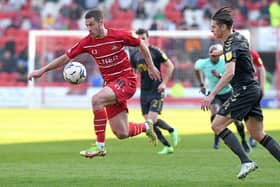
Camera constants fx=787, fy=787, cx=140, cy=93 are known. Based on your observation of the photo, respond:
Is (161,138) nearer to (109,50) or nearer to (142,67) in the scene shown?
(142,67)

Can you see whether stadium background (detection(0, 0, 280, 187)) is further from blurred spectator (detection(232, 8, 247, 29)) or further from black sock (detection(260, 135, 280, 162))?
black sock (detection(260, 135, 280, 162))

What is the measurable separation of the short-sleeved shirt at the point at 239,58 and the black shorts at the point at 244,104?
9 centimetres

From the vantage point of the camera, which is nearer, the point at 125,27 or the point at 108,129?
the point at 108,129

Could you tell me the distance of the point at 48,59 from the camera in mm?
33500

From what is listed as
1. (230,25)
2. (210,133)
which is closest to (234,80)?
(230,25)

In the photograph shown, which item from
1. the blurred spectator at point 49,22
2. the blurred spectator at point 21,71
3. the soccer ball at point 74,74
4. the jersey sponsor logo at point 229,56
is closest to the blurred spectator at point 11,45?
the blurred spectator at point 21,71

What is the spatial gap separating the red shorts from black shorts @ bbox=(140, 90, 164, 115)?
3.33 m

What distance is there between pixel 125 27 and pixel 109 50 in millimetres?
24454

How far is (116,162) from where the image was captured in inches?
513

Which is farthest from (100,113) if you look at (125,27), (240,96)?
(125,27)

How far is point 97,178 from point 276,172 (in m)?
2.65

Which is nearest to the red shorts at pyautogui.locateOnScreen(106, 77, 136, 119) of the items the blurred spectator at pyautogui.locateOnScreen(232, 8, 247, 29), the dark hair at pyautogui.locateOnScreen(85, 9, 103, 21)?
the dark hair at pyautogui.locateOnScreen(85, 9, 103, 21)

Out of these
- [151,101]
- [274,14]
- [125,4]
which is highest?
[151,101]

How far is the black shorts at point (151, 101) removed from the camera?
616 inches
